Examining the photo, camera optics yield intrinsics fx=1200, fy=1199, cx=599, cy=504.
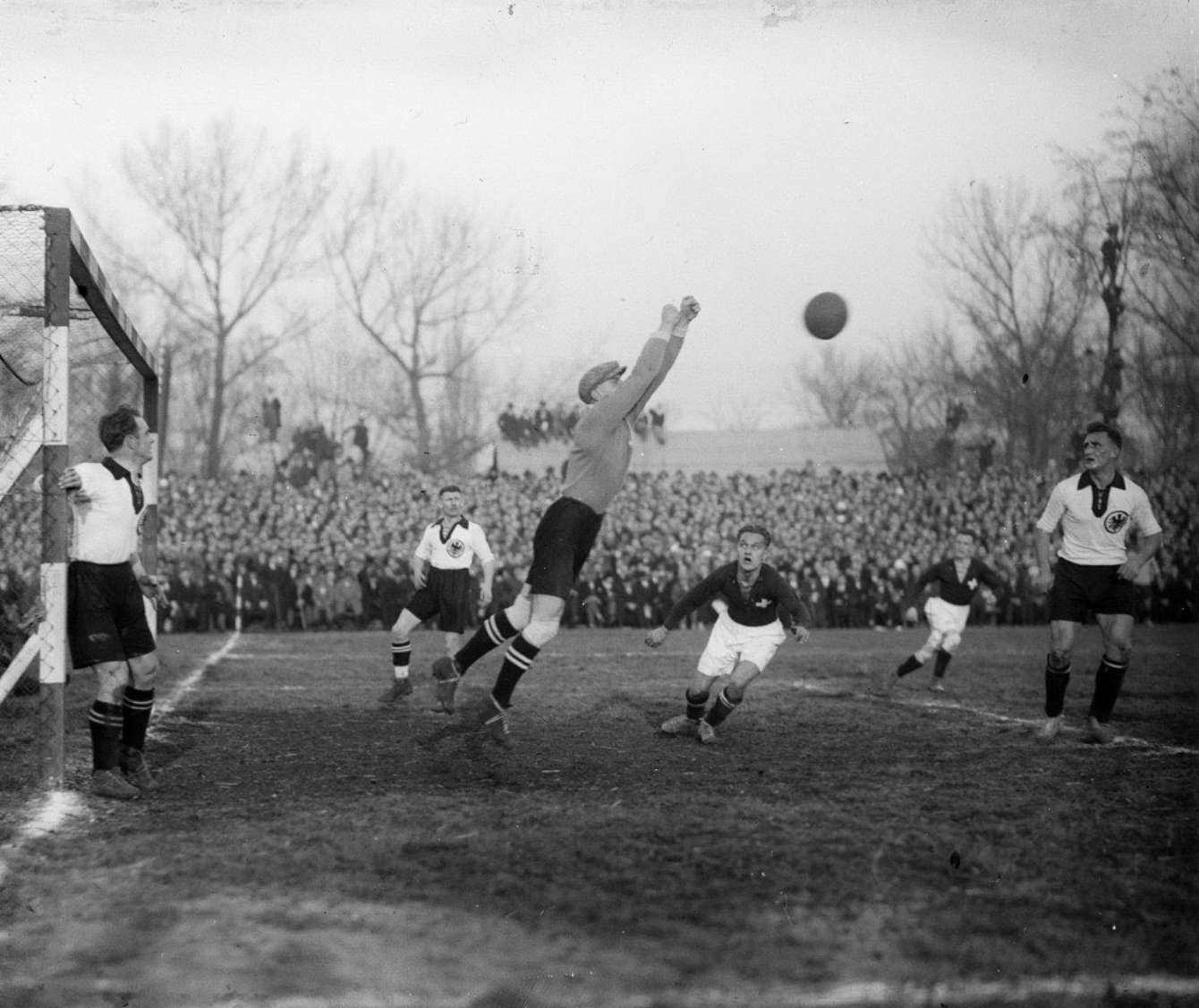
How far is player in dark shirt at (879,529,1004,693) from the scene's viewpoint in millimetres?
12234

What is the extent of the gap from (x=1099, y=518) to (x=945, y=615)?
4563 millimetres

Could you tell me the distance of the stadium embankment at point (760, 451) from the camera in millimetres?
42625

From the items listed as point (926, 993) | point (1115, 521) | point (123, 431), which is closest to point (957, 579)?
point (1115, 521)

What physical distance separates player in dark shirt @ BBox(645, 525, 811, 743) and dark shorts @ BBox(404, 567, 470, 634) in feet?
9.53

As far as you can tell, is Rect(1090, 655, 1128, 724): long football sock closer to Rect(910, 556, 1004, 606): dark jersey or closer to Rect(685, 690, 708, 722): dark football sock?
Rect(685, 690, 708, 722): dark football sock

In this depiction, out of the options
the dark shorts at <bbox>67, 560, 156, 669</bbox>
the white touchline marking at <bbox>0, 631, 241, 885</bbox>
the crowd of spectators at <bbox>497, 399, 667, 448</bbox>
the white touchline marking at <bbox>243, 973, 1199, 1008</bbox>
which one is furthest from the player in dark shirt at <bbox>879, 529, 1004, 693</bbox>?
the crowd of spectators at <bbox>497, 399, 667, 448</bbox>

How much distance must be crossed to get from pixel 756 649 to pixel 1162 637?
15.5m

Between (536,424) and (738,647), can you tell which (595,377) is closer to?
(738,647)

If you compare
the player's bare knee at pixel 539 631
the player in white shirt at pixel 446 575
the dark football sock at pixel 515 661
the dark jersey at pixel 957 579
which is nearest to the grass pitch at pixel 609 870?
the dark football sock at pixel 515 661

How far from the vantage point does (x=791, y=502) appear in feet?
93.6

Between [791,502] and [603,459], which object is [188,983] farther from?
[791,502]

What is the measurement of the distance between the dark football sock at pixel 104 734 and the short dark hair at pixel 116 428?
136 cm

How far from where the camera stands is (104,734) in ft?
20.3

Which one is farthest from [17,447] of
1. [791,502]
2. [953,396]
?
[953,396]
